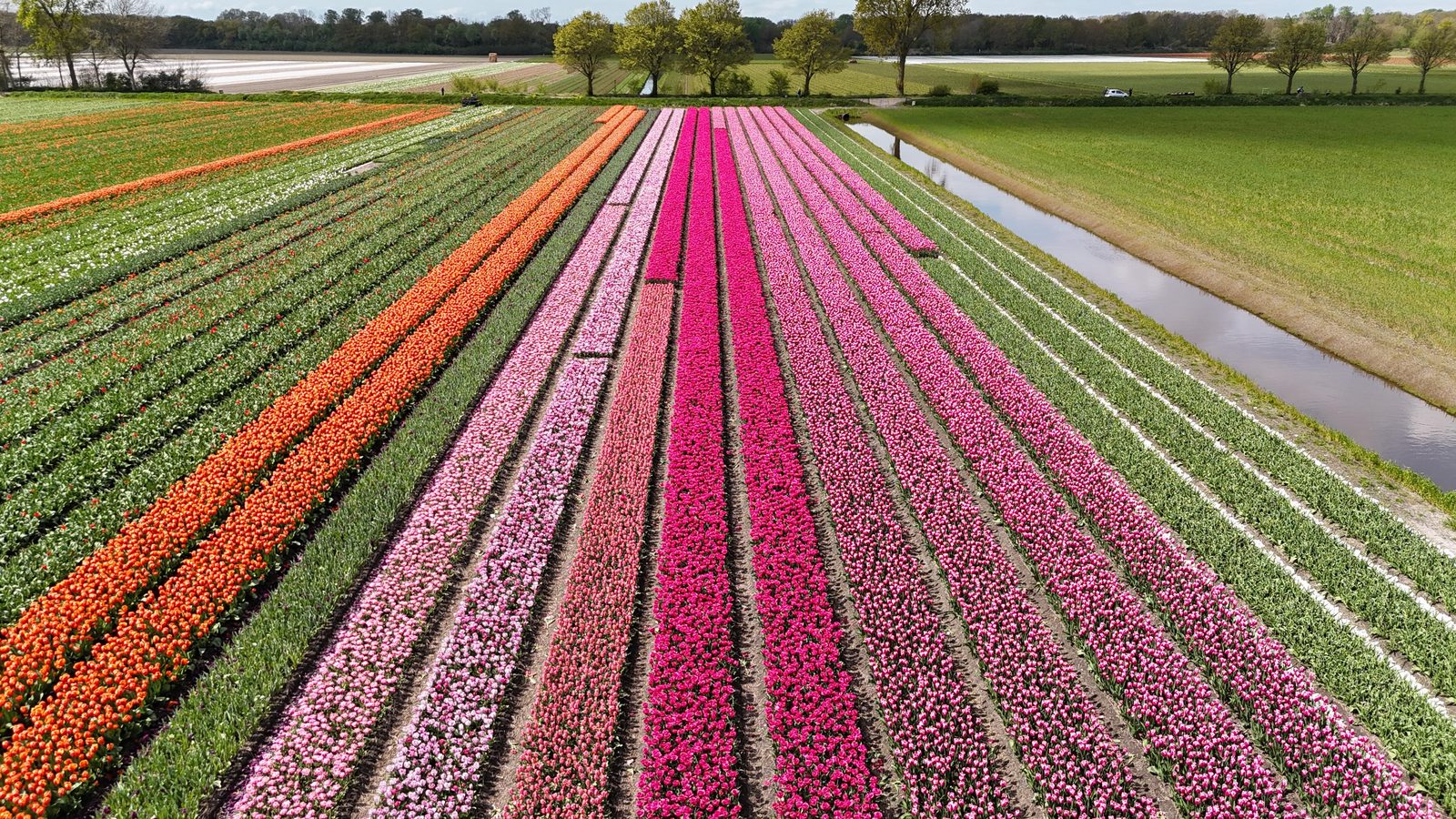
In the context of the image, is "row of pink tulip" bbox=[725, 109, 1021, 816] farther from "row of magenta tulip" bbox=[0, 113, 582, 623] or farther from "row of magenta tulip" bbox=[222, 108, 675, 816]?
"row of magenta tulip" bbox=[0, 113, 582, 623]

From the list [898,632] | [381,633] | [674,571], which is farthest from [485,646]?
[898,632]

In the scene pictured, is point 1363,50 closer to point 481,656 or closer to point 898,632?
point 898,632

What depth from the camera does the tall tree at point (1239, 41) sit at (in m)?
81.8

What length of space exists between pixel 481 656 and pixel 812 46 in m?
88.1

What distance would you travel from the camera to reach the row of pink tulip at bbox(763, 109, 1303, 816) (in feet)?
23.7

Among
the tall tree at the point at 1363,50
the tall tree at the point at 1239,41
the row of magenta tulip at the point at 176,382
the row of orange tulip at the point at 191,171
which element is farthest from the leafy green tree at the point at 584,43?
the tall tree at the point at 1363,50

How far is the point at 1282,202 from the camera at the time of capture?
107 feet

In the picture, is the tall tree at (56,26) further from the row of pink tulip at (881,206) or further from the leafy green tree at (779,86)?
the row of pink tulip at (881,206)

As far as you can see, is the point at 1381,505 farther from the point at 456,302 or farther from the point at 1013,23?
the point at 1013,23

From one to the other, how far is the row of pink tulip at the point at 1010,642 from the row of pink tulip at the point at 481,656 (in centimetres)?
582

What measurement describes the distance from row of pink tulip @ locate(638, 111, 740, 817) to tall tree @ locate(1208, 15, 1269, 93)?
95165mm

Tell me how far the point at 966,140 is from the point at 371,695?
2133 inches

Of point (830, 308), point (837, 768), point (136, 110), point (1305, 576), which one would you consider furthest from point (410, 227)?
point (136, 110)

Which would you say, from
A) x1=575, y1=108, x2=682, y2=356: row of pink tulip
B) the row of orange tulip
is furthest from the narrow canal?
the row of orange tulip
